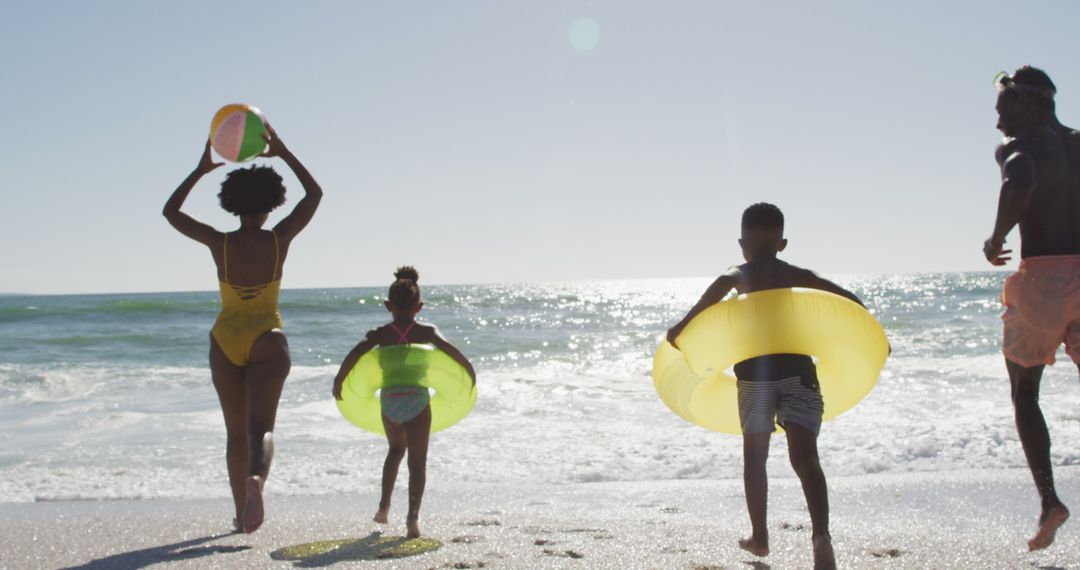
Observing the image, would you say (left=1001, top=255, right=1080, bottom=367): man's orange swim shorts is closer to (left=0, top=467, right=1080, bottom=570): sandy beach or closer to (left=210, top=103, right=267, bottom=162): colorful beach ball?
(left=0, top=467, right=1080, bottom=570): sandy beach

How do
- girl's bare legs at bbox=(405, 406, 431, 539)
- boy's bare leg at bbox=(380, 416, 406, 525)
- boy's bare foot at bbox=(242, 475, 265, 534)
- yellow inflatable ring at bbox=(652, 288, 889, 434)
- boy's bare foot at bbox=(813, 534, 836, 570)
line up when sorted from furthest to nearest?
boy's bare leg at bbox=(380, 416, 406, 525) < girl's bare legs at bbox=(405, 406, 431, 539) < boy's bare foot at bbox=(242, 475, 265, 534) < yellow inflatable ring at bbox=(652, 288, 889, 434) < boy's bare foot at bbox=(813, 534, 836, 570)

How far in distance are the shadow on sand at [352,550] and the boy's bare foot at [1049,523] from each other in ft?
8.36

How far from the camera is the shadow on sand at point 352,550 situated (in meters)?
3.90

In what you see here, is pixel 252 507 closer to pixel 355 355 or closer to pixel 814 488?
pixel 355 355

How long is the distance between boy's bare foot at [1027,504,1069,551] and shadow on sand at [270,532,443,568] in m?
2.55

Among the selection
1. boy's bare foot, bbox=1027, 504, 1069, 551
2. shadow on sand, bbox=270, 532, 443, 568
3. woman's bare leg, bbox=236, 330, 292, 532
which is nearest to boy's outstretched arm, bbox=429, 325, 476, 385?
woman's bare leg, bbox=236, 330, 292, 532

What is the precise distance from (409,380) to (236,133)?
148 cm

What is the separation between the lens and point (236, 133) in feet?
13.5

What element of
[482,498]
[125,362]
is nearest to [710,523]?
[482,498]

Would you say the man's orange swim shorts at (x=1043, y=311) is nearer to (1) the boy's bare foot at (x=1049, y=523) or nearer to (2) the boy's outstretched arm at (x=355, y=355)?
(1) the boy's bare foot at (x=1049, y=523)

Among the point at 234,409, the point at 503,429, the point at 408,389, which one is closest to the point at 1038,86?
the point at 408,389

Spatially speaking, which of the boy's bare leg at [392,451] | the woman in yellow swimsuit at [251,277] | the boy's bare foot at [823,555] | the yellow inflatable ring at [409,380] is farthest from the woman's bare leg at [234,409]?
the boy's bare foot at [823,555]

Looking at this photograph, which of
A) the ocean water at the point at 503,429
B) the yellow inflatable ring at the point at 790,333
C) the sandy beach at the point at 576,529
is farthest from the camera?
the ocean water at the point at 503,429

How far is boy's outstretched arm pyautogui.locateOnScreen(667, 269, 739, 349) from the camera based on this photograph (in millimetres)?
3474
